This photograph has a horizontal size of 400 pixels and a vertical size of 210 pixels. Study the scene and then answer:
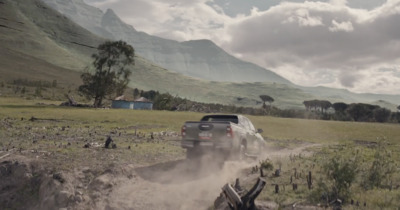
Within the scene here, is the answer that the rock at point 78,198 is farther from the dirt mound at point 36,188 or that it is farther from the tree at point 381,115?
the tree at point 381,115

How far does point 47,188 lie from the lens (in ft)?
31.3

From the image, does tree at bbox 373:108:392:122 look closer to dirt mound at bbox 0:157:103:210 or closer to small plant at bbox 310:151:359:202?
small plant at bbox 310:151:359:202

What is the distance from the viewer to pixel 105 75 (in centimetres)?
6116

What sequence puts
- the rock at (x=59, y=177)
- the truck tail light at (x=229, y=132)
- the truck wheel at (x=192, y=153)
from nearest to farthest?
1. the rock at (x=59, y=177)
2. the truck tail light at (x=229, y=132)
3. the truck wheel at (x=192, y=153)

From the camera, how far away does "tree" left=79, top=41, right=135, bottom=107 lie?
59250mm

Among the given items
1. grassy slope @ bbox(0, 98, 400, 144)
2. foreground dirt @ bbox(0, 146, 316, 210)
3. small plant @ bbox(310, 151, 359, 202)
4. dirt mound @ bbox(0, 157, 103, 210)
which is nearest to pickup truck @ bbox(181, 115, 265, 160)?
foreground dirt @ bbox(0, 146, 316, 210)

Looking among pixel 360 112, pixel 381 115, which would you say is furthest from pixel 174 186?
pixel 381 115

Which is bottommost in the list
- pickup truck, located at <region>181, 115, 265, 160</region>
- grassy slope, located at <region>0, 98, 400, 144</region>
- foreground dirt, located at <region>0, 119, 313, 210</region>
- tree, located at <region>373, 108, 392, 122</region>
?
foreground dirt, located at <region>0, 119, 313, 210</region>

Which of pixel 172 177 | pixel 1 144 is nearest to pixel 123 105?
pixel 1 144

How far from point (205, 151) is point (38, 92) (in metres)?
81.2

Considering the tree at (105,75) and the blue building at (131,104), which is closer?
the tree at (105,75)

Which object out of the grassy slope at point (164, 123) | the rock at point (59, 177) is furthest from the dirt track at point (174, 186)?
the grassy slope at point (164, 123)

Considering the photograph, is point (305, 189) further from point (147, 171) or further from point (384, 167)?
point (147, 171)

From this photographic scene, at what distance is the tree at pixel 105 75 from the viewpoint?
2333 inches
